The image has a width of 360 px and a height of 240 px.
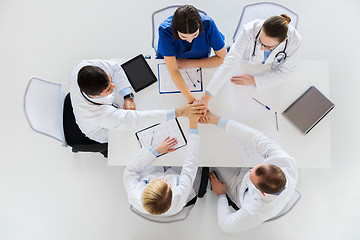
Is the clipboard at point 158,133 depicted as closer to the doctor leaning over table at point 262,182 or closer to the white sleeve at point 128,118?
the white sleeve at point 128,118

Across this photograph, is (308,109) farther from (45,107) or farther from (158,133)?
(45,107)

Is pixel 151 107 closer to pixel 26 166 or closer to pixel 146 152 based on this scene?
pixel 146 152

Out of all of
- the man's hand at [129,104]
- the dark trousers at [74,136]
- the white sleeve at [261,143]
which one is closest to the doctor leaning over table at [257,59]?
the white sleeve at [261,143]

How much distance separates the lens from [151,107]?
Answer: 1.64 meters

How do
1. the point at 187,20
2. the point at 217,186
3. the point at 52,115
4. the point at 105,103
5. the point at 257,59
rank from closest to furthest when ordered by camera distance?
1. the point at 187,20
2. the point at 105,103
3. the point at 257,59
4. the point at 52,115
5. the point at 217,186

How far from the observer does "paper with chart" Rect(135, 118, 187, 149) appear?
1597mm

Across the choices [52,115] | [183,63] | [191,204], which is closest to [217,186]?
[191,204]

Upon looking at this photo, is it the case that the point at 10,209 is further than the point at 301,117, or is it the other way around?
the point at 10,209

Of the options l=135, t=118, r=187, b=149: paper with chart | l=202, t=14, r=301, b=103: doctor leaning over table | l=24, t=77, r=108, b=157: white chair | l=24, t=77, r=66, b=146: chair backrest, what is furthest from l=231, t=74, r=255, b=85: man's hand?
l=24, t=77, r=66, b=146: chair backrest

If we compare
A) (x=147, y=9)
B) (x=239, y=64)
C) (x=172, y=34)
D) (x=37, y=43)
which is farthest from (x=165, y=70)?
(x=37, y=43)

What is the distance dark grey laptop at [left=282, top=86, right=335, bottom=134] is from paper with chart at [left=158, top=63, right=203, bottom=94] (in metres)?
0.58

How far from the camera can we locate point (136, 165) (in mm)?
1563

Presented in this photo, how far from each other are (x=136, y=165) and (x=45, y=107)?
75 cm

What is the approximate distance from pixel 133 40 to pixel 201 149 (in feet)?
4.60
